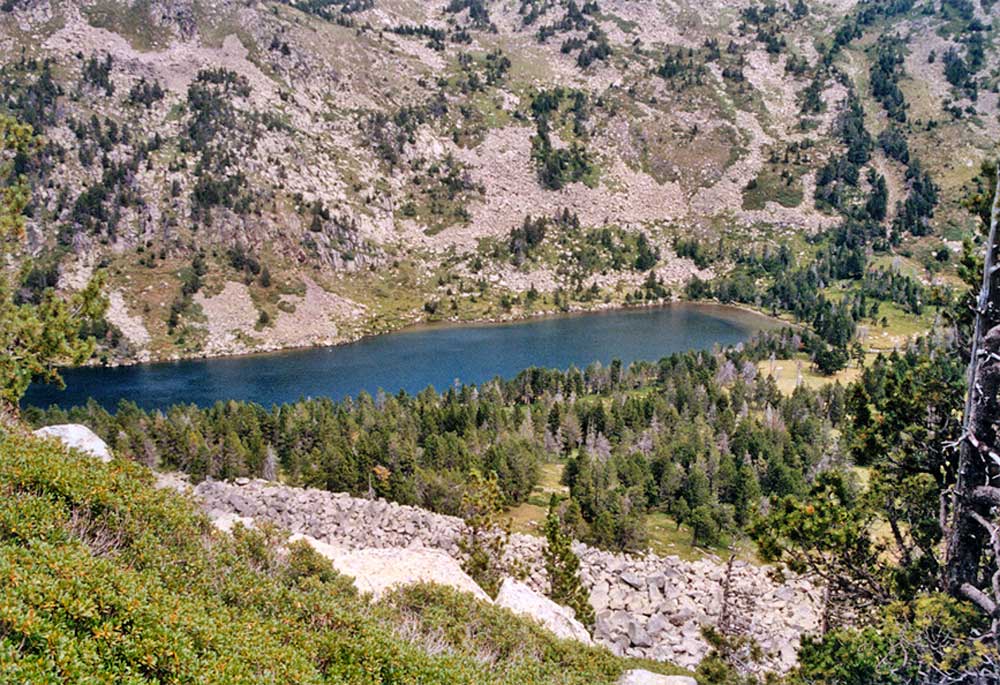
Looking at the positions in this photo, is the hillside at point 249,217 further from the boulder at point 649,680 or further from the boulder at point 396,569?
the boulder at point 649,680

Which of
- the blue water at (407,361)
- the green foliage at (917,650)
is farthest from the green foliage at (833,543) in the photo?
the blue water at (407,361)

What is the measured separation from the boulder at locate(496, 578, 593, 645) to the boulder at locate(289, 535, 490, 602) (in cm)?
87

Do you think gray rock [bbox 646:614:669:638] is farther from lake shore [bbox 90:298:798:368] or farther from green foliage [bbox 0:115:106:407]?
lake shore [bbox 90:298:798:368]

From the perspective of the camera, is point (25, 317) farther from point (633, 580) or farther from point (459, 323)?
point (459, 323)

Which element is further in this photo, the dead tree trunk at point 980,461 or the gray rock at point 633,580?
the gray rock at point 633,580

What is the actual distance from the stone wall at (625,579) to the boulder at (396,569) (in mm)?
9042

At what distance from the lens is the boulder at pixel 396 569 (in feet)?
74.7

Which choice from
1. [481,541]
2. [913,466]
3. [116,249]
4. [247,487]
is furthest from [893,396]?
[116,249]

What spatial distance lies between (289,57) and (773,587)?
8307 inches

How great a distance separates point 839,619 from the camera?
2630 centimetres

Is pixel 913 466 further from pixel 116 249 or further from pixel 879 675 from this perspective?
pixel 116 249

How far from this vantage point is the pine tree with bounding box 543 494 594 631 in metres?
32.5

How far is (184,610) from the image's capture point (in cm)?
1076

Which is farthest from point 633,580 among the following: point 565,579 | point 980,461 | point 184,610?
point 184,610
